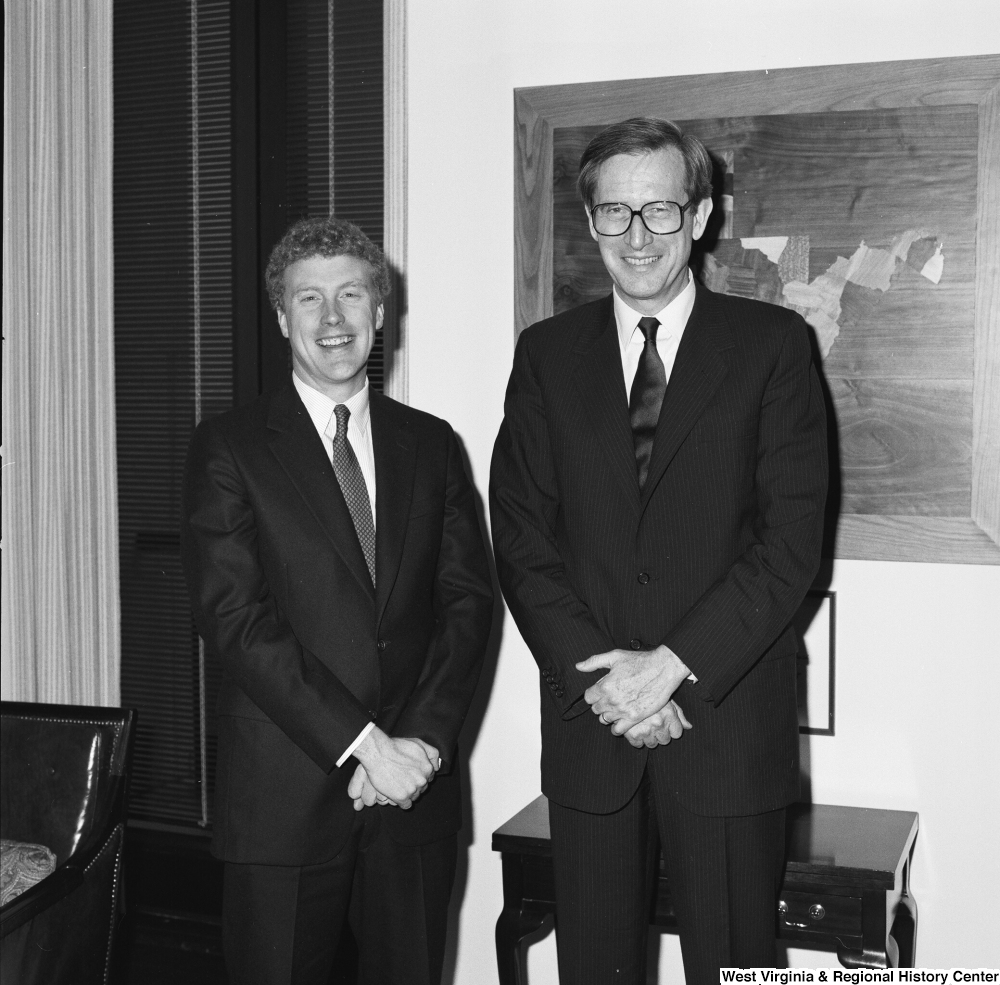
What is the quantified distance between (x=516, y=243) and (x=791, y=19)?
32.0 inches

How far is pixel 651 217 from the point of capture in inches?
83.9

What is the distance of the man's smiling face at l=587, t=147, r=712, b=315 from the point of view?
6.96 feet

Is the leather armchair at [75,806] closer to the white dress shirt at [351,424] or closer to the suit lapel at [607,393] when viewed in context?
the white dress shirt at [351,424]

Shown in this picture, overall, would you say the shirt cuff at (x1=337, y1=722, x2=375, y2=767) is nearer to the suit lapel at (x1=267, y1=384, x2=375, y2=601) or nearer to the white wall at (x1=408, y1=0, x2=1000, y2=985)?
the suit lapel at (x1=267, y1=384, x2=375, y2=601)

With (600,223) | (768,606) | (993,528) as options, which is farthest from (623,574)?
(993,528)

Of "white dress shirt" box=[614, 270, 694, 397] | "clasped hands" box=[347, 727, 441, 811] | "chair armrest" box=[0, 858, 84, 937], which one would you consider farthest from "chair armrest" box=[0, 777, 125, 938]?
"white dress shirt" box=[614, 270, 694, 397]

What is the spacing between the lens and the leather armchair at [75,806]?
228 centimetres

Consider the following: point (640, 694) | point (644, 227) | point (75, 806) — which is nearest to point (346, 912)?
point (75, 806)

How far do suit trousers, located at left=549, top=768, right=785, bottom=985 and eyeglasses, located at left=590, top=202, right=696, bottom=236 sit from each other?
0.98 meters

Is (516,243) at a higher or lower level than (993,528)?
higher

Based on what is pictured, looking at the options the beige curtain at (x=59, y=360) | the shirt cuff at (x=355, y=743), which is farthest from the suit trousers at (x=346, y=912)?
the beige curtain at (x=59, y=360)

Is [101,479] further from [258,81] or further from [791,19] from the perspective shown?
[791,19]

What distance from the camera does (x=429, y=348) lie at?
309 centimetres

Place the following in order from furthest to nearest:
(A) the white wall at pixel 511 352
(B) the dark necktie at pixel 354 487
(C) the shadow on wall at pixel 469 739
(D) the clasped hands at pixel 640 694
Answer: (C) the shadow on wall at pixel 469 739 → (A) the white wall at pixel 511 352 → (B) the dark necktie at pixel 354 487 → (D) the clasped hands at pixel 640 694
